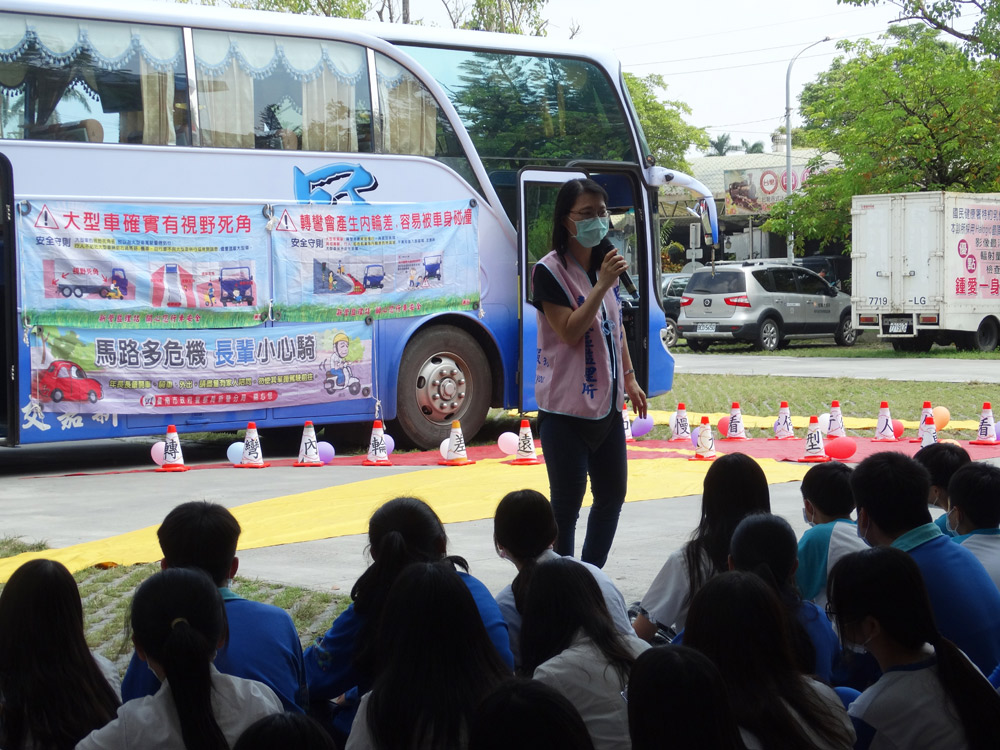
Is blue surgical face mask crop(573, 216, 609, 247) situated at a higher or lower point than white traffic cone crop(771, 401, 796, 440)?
higher

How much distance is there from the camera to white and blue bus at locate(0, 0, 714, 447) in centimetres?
1074

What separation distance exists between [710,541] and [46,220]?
8.06 meters

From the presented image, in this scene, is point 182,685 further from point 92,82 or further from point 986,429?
point 986,429

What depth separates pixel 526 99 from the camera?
42.2 feet

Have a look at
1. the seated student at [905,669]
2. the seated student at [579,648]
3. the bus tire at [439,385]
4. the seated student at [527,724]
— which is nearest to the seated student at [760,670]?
the seated student at [905,669]

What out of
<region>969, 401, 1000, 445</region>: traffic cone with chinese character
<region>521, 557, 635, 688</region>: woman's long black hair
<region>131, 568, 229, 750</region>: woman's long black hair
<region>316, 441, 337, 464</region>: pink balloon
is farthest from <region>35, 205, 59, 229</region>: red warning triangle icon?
<region>969, 401, 1000, 445</region>: traffic cone with chinese character

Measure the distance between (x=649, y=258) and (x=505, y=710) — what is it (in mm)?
11116

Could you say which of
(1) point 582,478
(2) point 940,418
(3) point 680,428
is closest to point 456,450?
(3) point 680,428

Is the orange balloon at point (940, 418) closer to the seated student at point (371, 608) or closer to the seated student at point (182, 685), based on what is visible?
the seated student at point (371, 608)

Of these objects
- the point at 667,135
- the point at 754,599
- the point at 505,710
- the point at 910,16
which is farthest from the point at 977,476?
the point at 667,135

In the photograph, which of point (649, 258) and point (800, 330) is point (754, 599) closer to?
point (649, 258)

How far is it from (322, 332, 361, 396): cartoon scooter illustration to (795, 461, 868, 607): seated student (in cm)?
791

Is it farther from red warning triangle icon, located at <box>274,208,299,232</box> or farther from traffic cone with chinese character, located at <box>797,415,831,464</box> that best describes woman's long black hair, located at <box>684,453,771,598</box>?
red warning triangle icon, located at <box>274,208,299,232</box>

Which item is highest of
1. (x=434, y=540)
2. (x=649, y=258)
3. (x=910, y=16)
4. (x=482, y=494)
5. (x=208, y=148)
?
(x=910, y=16)
